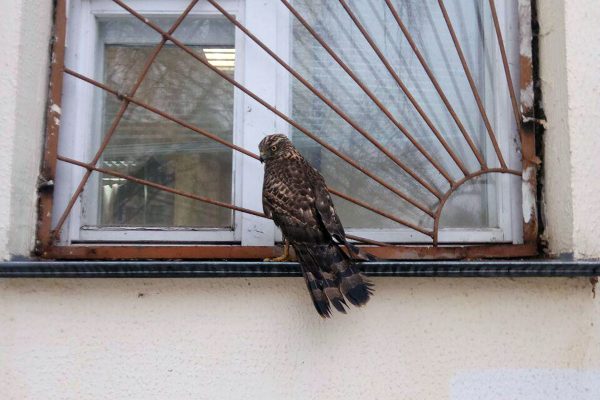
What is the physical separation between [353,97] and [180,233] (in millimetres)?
913

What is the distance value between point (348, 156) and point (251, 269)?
0.72 meters

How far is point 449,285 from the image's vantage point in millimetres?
1933

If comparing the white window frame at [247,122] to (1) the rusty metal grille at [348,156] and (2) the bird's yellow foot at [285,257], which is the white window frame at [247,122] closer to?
(1) the rusty metal grille at [348,156]

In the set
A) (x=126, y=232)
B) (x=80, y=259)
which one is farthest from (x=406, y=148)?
(x=80, y=259)

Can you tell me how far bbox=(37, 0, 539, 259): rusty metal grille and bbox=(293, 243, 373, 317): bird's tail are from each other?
0.23 metres

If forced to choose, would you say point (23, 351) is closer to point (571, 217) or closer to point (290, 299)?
point (290, 299)

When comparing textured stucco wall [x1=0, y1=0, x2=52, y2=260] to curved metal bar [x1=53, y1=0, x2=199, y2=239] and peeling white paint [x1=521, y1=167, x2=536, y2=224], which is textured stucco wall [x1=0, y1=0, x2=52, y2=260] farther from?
peeling white paint [x1=521, y1=167, x2=536, y2=224]

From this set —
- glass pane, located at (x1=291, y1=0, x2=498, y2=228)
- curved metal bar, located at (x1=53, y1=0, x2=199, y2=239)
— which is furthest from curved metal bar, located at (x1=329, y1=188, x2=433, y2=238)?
curved metal bar, located at (x1=53, y1=0, x2=199, y2=239)

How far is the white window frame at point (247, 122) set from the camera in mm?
2148

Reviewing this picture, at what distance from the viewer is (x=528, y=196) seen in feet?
6.98

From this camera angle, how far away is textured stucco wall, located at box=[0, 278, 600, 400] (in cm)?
187

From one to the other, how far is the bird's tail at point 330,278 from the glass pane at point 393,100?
1.48 ft

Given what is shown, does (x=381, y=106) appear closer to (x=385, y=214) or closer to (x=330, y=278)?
(x=385, y=214)

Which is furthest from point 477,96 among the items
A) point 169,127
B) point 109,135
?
point 109,135
